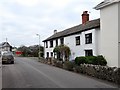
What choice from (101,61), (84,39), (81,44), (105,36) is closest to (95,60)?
(101,61)

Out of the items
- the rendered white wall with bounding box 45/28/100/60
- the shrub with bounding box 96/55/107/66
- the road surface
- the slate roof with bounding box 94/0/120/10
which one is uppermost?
the slate roof with bounding box 94/0/120/10

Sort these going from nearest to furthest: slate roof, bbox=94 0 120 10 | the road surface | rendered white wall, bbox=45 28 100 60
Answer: the road surface → slate roof, bbox=94 0 120 10 → rendered white wall, bbox=45 28 100 60

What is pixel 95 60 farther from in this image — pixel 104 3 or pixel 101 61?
pixel 104 3

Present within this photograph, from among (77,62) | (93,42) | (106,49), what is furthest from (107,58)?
(93,42)

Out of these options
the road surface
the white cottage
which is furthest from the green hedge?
the road surface

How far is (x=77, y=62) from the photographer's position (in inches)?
1070

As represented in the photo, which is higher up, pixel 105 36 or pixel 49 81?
pixel 105 36

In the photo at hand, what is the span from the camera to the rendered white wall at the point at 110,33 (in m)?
24.5

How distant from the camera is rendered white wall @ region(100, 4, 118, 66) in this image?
24500 mm

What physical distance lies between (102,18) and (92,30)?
3801 millimetres

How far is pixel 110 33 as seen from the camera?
2541 cm

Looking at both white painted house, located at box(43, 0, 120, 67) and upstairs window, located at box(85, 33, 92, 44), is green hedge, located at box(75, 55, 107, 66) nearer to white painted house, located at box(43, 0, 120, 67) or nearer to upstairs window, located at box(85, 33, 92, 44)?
white painted house, located at box(43, 0, 120, 67)

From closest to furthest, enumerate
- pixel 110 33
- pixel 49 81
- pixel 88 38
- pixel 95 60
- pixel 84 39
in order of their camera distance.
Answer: pixel 49 81 → pixel 110 33 → pixel 95 60 → pixel 88 38 → pixel 84 39

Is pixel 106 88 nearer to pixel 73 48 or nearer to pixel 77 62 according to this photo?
pixel 77 62
